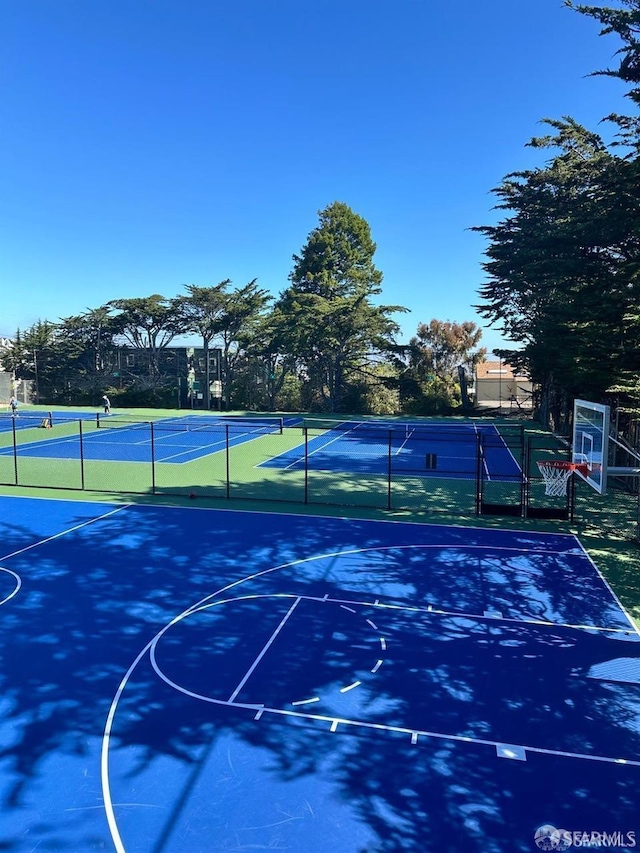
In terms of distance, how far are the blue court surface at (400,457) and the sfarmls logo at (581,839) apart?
12024 millimetres

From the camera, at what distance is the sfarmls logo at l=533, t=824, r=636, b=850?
14.8ft

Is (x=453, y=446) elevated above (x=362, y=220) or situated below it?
below

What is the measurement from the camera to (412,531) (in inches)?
523

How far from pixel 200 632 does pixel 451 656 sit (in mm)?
3561

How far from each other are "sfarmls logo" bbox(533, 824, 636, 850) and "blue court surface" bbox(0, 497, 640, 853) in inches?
2.1

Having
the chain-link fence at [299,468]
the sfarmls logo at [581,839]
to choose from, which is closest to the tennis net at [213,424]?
the chain-link fence at [299,468]

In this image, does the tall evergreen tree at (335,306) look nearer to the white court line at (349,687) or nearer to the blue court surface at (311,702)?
the blue court surface at (311,702)

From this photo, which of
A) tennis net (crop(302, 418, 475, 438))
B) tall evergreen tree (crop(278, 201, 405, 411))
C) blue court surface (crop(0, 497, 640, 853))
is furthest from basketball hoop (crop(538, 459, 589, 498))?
tall evergreen tree (crop(278, 201, 405, 411))

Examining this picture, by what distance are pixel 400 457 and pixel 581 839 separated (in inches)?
770

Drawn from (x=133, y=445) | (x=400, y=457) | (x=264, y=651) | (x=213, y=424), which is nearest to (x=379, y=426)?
(x=213, y=424)

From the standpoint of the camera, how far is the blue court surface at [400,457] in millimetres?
20672

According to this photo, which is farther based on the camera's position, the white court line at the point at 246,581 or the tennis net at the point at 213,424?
the tennis net at the point at 213,424

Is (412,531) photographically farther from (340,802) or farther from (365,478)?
(340,802)

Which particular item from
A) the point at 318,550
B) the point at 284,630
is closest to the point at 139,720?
the point at 284,630
